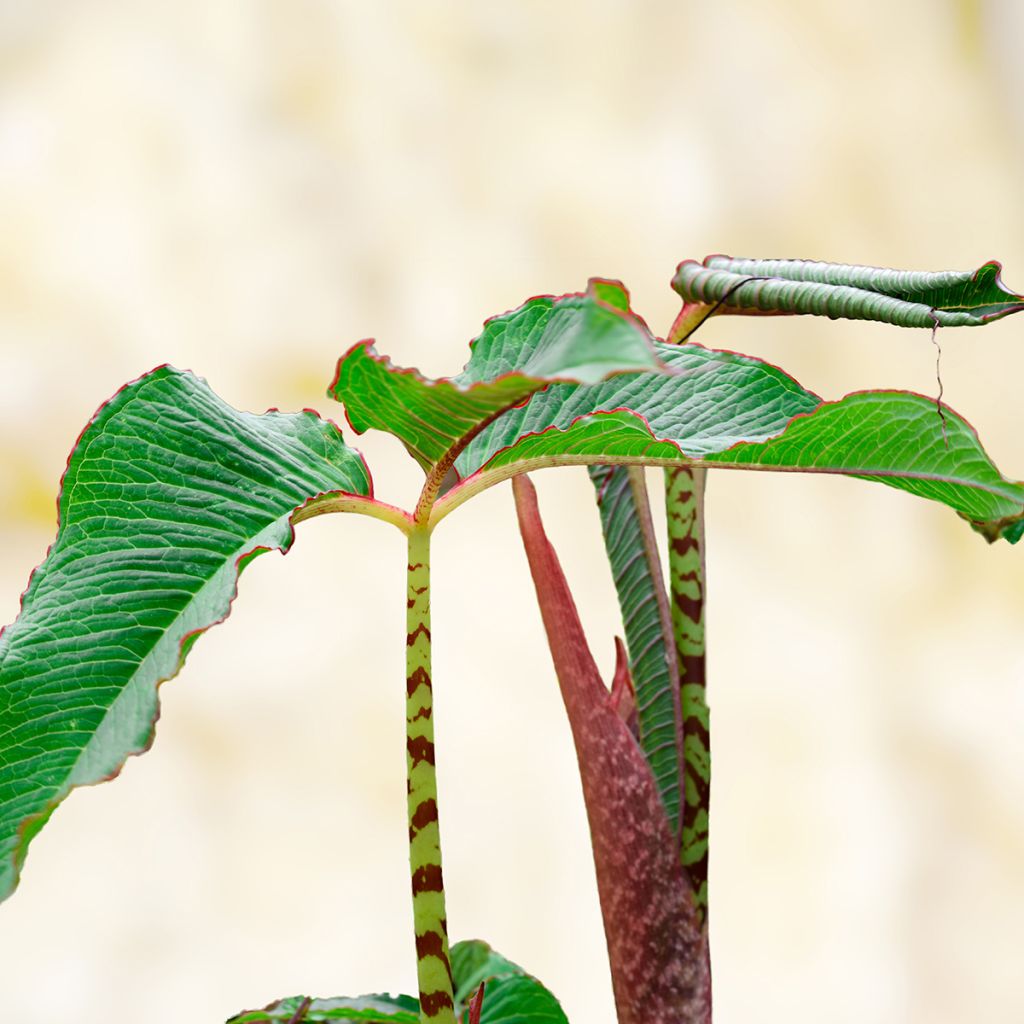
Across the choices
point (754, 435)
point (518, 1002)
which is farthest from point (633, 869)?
point (754, 435)

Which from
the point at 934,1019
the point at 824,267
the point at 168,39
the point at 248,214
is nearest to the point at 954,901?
the point at 934,1019

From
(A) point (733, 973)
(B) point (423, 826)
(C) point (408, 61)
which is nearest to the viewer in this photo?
(B) point (423, 826)

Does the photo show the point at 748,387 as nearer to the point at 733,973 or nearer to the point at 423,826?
the point at 423,826

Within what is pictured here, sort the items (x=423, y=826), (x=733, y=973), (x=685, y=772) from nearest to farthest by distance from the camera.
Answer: (x=423, y=826) < (x=685, y=772) < (x=733, y=973)

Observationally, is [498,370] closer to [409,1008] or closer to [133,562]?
[133,562]

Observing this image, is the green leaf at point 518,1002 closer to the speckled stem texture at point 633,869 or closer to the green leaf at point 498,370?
the speckled stem texture at point 633,869

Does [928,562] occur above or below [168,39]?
below

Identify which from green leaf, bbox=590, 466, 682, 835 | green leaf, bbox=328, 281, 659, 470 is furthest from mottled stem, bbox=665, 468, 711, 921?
green leaf, bbox=328, 281, 659, 470

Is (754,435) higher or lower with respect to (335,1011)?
higher
